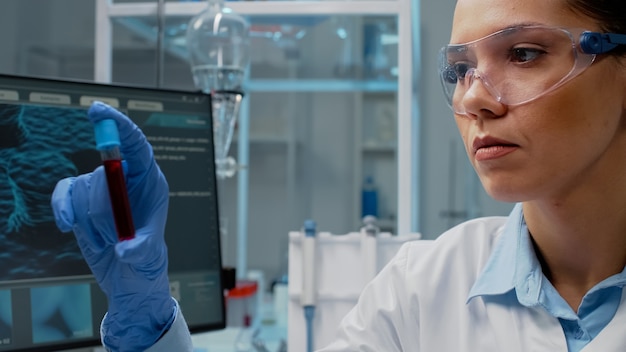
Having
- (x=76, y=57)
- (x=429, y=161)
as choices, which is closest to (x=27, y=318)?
(x=76, y=57)

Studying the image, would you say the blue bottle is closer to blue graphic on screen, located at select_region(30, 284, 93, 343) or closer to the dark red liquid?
blue graphic on screen, located at select_region(30, 284, 93, 343)

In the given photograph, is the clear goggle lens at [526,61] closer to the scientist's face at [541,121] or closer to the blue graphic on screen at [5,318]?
the scientist's face at [541,121]

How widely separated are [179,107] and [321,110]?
287 centimetres

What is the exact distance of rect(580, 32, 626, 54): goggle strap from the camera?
813 millimetres

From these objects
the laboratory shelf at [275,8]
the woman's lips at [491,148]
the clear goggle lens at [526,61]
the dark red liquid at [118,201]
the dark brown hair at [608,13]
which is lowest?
the dark red liquid at [118,201]

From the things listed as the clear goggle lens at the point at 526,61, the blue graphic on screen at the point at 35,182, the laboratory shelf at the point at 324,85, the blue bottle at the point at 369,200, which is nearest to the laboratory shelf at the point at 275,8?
the blue graphic on screen at the point at 35,182

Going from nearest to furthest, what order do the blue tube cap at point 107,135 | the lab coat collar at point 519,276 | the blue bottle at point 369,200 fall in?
the blue tube cap at point 107,135, the lab coat collar at point 519,276, the blue bottle at point 369,200

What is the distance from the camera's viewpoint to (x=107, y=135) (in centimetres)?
73

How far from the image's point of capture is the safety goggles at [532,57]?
0.82 metres

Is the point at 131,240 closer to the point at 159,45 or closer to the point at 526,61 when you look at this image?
the point at 526,61

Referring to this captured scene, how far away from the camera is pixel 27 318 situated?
3.36ft

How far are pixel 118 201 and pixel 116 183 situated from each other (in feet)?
0.07

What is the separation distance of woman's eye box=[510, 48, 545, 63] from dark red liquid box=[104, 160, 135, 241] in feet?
1.72

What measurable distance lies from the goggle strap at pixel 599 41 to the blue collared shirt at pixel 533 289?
327mm
